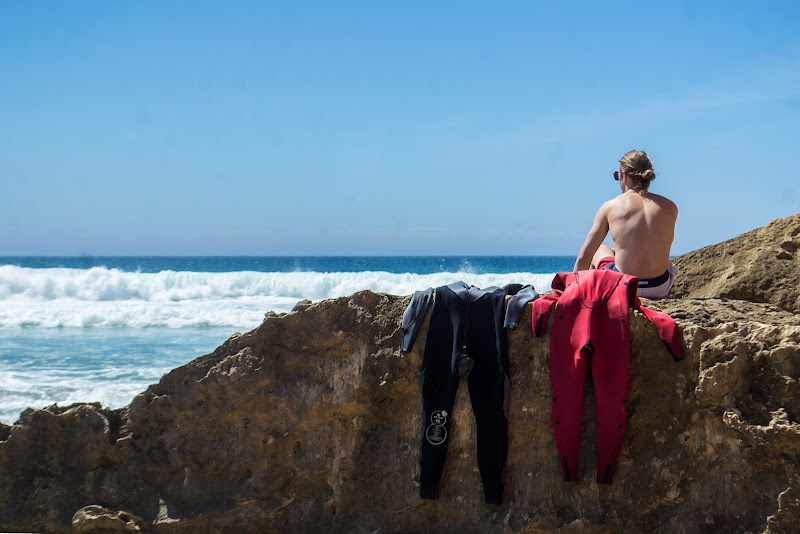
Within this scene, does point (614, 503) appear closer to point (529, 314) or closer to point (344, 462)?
point (529, 314)

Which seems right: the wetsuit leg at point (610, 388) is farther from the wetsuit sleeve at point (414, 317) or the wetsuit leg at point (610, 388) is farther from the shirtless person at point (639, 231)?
the wetsuit sleeve at point (414, 317)

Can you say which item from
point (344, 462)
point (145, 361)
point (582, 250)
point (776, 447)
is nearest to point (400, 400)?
point (344, 462)

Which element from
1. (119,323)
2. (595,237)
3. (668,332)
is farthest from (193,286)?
(668,332)

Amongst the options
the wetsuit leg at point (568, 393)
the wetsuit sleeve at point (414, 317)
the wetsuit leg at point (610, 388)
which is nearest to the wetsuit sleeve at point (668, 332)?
the wetsuit leg at point (610, 388)

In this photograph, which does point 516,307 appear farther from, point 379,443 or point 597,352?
point 379,443

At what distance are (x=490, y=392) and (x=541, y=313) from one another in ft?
1.72

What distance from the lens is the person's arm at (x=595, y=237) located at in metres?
4.37

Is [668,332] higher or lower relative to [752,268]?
lower

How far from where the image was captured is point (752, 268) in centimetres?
462

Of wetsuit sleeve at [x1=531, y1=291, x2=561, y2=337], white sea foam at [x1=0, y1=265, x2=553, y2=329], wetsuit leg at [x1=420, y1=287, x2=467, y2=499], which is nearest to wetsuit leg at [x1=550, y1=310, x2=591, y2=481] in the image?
wetsuit sleeve at [x1=531, y1=291, x2=561, y2=337]

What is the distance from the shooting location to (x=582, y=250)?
4.40 m

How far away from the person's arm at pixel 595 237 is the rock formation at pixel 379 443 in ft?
2.03

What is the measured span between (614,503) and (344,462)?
5.06 ft

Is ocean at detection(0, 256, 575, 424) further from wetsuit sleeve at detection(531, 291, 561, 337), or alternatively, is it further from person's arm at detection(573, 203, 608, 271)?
person's arm at detection(573, 203, 608, 271)
